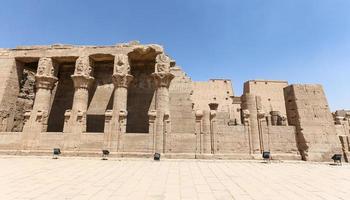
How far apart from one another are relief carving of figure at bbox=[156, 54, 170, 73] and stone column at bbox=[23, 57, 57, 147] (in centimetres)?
760

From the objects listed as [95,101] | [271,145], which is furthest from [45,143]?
[271,145]

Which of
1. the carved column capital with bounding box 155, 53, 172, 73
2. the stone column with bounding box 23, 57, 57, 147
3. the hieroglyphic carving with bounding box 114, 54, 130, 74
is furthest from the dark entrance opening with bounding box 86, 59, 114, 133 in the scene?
the carved column capital with bounding box 155, 53, 172, 73

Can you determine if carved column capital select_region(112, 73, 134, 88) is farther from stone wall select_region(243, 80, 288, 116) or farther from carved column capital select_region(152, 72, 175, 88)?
stone wall select_region(243, 80, 288, 116)

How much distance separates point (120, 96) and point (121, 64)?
2.27m

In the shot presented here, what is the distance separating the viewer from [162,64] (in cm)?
1466

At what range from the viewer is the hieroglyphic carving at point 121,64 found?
1478 centimetres

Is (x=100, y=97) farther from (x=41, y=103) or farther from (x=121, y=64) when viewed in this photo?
(x=41, y=103)

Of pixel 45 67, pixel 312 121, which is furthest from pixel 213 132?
pixel 45 67

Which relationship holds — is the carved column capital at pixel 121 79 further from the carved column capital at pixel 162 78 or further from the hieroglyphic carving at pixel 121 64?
Answer: the carved column capital at pixel 162 78

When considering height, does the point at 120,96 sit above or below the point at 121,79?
below

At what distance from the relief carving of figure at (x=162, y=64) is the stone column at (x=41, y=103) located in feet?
24.9

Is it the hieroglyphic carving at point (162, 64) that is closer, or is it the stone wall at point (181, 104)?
the hieroglyphic carving at point (162, 64)

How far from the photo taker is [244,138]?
12961 mm

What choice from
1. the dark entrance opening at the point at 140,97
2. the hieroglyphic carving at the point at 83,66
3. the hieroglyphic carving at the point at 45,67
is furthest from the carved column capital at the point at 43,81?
the dark entrance opening at the point at 140,97
